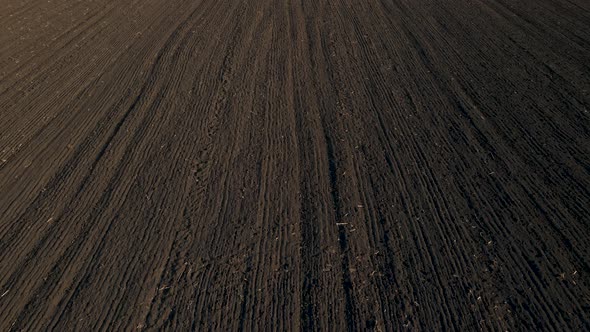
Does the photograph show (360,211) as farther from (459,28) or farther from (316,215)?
(459,28)

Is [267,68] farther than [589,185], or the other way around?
[267,68]

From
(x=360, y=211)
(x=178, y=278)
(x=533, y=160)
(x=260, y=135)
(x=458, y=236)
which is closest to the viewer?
(x=178, y=278)

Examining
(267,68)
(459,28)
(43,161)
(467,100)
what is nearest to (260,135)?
(267,68)

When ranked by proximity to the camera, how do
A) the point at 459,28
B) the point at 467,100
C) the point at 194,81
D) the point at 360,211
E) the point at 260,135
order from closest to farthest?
the point at 360,211, the point at 260,135, the point at 467,100, the point at 194,81, the point at 459,28

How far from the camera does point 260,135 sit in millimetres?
6277

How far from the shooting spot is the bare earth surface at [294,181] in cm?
404

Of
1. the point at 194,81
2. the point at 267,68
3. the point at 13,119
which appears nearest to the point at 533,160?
→ the point at 267,68

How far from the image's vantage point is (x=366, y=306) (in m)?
3.96

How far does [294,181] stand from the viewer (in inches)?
214

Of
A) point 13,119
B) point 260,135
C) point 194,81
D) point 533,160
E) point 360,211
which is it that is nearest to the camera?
point 360,211

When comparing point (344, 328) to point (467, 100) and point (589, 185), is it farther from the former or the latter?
point (467, 100)

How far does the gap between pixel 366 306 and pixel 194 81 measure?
208 inches

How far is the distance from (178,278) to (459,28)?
343 inches

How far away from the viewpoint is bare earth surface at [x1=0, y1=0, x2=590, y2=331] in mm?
4039
